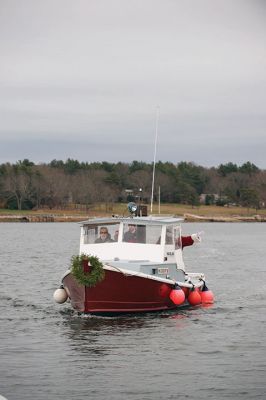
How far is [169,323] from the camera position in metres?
31.1

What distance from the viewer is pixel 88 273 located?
29.7m

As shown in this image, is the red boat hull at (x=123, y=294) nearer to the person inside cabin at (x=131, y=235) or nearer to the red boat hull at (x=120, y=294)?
the red boat hull at (x=120, y=294)

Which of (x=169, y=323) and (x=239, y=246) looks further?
(x=239, y=246)

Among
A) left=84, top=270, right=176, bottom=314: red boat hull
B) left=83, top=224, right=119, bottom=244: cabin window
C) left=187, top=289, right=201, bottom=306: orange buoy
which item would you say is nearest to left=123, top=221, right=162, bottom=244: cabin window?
left=83, top=224, right=119, bottom=244: cabin window

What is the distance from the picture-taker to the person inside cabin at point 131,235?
1299 inches

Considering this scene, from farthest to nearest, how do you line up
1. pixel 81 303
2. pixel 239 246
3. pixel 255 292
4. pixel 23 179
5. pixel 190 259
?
pixel 23 179 < pixel 239 246 < pixel 190 259 < pixel 255 292 < pixel 81 303

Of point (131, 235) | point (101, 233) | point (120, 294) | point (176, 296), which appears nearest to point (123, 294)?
point (120, 294)

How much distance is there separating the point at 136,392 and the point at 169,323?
9.69m

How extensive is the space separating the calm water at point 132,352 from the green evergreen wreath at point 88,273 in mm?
1554

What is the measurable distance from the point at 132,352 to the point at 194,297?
339 inches

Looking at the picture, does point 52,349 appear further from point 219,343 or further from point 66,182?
point 66,182

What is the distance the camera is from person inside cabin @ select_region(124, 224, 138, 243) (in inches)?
1299

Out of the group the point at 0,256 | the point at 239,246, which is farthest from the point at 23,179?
the point at 0,256

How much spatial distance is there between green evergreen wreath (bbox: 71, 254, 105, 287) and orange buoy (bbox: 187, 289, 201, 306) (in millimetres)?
5628
